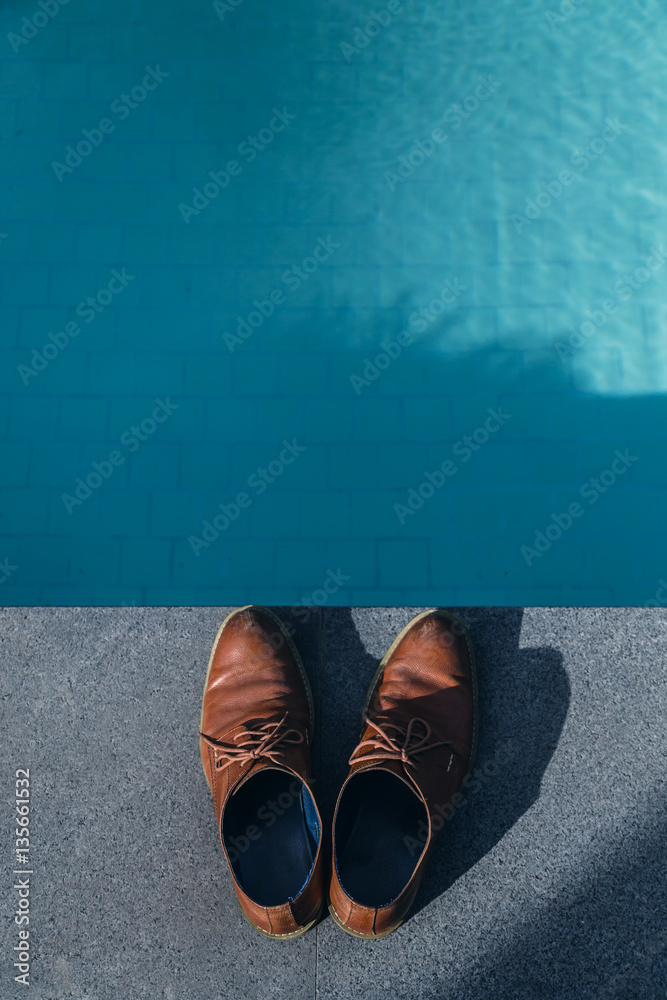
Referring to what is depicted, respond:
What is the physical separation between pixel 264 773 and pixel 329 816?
0.22 metres

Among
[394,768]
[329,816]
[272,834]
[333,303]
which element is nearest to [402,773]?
[394,768]

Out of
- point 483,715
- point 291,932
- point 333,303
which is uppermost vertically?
point 333,303

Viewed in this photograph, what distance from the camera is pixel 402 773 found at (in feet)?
5.82

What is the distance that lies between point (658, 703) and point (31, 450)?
261 centimetres

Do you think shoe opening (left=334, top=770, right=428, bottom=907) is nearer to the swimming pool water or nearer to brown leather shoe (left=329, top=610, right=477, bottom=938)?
brown leather shoe (left=329, top=610, right=477, bottom=938)

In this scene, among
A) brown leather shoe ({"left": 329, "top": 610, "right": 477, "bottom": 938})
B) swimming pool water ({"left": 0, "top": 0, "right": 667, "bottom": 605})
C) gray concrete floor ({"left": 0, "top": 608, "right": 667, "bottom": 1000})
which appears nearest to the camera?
brown leather shoe ({"left": 329, "top": 610, "right": 477, "bottom": 938})

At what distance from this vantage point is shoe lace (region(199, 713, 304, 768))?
1.81 metres

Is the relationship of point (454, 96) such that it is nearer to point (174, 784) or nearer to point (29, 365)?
point (29, 365)

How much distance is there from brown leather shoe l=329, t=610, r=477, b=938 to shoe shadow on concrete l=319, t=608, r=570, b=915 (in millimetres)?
49

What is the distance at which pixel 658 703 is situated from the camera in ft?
6.55

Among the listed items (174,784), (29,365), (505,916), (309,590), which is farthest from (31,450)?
(505,916)

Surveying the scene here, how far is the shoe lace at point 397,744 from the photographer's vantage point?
5.90 feet

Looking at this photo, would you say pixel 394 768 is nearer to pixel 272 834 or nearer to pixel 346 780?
pixel 346 780

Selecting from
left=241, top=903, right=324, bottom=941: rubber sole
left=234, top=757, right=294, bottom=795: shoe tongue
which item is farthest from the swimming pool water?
left=241, top=903, right=324, bottom=941: rubber sole
